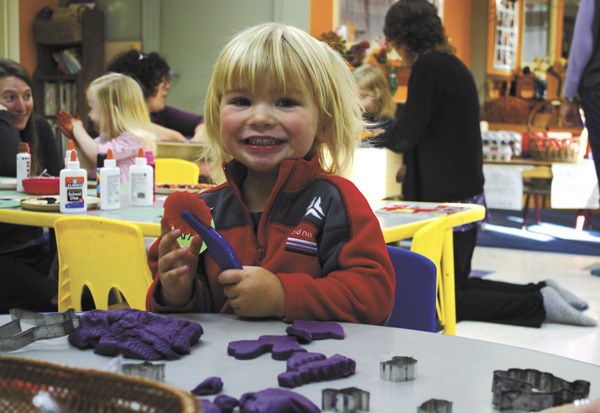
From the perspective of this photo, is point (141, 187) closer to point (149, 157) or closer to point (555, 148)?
point (149, 157)

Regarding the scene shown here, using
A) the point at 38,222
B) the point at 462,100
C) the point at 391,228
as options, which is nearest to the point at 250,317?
the point at 391,228

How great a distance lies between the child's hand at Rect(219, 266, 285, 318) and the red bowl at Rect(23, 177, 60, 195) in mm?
2089

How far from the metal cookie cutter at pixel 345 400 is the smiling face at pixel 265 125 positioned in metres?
0.72

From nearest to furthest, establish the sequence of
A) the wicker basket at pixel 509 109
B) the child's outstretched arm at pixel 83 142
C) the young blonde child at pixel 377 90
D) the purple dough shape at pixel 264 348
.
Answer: the purple dough shape at pixel 264 348 → the child's outstretched arm at pixel 83 142 → the young blonde child at pixel 377 90 → the wicker basket at pixel 509 109

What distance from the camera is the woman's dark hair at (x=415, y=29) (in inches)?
165

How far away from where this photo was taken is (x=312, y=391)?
0.92m

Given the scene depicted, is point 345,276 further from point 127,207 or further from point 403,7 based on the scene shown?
point 403,7

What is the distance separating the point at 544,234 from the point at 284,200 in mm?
7227

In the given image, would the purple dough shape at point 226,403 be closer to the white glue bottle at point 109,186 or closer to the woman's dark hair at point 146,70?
the white glue bottle at point 109,186

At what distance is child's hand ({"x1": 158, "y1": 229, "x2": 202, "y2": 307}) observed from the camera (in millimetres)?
1337

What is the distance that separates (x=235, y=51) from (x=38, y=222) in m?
1.41

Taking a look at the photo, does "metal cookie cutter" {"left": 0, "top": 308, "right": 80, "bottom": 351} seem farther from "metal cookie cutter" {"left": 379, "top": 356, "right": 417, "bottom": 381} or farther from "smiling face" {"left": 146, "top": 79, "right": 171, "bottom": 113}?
"smiling face" {"left": 146, "top": 79, "right": 171, "bottom": 113}

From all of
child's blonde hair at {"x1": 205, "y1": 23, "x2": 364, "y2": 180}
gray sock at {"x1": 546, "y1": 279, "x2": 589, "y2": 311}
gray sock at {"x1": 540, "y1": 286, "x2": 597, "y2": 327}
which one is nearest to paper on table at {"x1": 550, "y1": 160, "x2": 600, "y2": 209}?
gray sock at {"x1": 546, "y1": 279, "x2": 589, "y2": 311}

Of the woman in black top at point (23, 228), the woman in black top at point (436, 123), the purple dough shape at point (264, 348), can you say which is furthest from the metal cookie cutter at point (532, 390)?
the woman in black top at point (436, 123)
